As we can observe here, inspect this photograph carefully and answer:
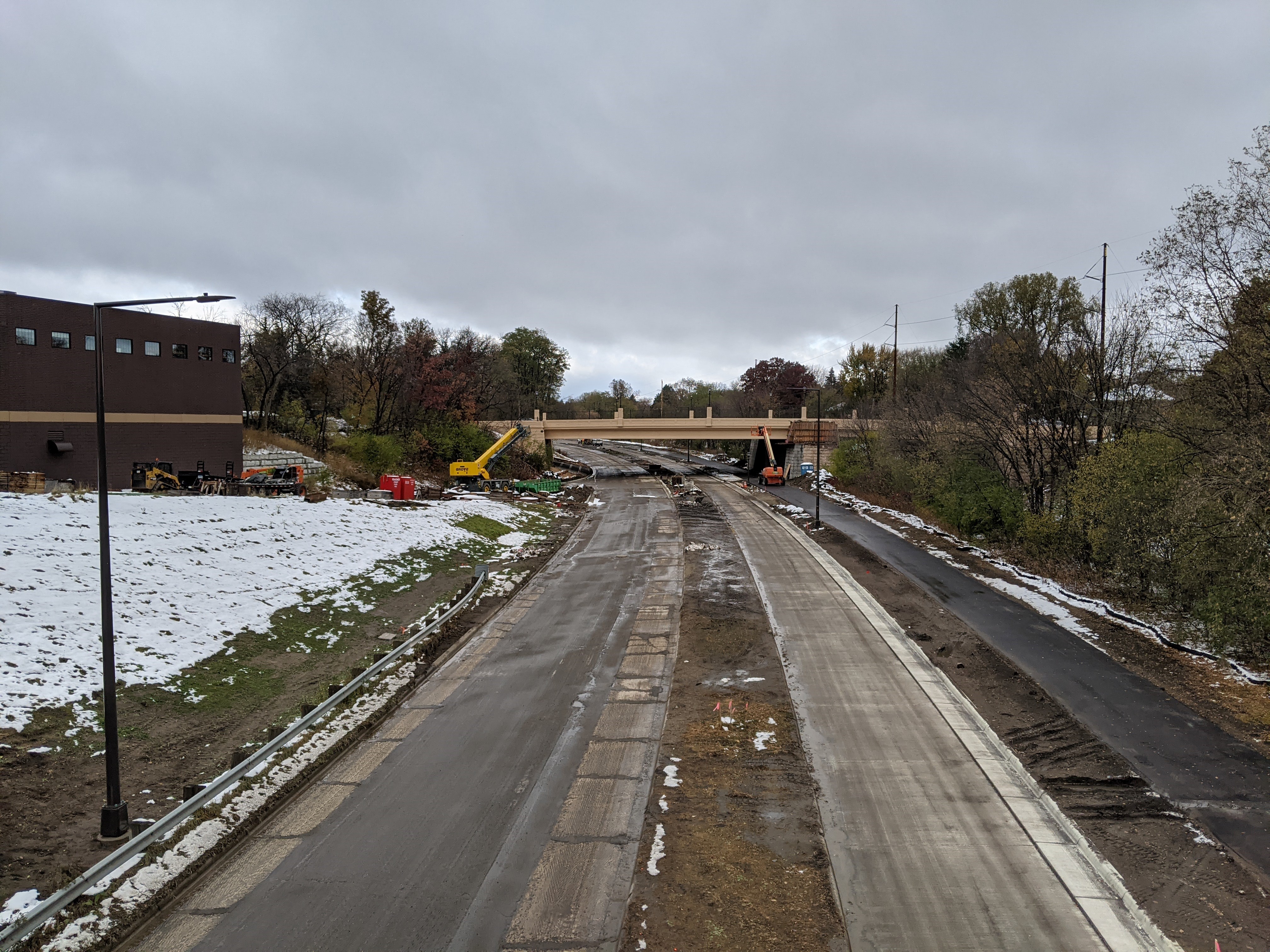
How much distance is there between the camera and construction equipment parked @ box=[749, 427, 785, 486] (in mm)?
61750

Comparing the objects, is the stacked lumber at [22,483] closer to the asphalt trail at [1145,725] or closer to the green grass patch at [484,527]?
the green grass patch at [484,527]

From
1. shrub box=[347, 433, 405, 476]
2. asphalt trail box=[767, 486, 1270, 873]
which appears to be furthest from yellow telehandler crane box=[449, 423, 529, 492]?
asphalt trail box=[767, 486, 1270, 873]

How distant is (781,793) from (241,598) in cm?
1641

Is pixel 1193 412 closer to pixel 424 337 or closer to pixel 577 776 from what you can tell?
pixel 577 776

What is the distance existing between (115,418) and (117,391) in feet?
4.16

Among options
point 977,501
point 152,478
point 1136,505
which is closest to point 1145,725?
point 1136,505

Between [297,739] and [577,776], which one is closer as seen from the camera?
[577,776]

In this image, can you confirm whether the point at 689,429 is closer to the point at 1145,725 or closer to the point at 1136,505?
the point at 1136,505

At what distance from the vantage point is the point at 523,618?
23.0 metres

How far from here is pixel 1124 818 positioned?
35.9 ft

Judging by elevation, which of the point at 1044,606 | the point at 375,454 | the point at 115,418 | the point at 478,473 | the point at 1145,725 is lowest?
the point at 1145,725

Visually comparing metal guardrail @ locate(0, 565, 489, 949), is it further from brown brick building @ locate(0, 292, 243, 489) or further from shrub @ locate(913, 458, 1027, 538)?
shrub @ locate(913, 458, 1027, 538)

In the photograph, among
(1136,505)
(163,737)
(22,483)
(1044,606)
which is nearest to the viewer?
(163,737)

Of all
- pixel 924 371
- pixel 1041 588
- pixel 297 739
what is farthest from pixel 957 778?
pixel 924 371
